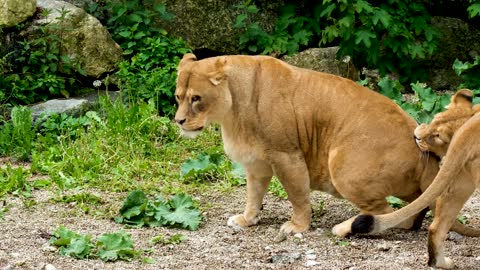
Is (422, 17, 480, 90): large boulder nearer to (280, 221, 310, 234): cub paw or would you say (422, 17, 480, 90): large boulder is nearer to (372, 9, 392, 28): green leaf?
(372, 9, 392, 28): green leaf

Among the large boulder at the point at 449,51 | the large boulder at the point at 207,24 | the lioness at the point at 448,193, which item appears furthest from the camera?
the large boulder at the point at 449,51

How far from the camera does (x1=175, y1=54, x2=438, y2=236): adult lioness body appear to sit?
649 cm

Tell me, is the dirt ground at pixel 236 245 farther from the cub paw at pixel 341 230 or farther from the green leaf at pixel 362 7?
the green leaf at pixel 362 7

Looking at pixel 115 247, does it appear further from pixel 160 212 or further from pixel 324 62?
pixel 324 62

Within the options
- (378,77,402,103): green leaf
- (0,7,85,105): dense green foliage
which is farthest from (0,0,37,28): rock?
(378,77,402,103): green leaf

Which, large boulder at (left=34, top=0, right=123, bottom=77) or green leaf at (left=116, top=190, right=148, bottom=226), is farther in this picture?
large boulder at (left=34, top=0, right=123, bottom=77)

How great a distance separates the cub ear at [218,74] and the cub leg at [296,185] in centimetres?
64

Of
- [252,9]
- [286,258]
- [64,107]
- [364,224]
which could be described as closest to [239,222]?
[286,258]

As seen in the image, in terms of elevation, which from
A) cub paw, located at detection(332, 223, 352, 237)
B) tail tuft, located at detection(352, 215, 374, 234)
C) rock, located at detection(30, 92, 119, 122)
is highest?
tail tuft, located at detection(352, 215, 374, 234)

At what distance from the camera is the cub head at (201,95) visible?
6629 millimetres

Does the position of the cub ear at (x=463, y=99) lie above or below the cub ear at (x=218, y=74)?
above

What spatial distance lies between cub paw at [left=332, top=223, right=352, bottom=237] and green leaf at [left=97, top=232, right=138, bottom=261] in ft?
4.62

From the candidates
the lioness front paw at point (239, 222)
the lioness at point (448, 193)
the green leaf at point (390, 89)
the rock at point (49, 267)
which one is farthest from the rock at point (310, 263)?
the green leaf at point (390, 89)

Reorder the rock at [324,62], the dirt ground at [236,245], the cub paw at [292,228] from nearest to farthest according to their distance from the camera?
the dirt ground at [236,245] < the cub paw at [292,228] < the rock at [324,62]
